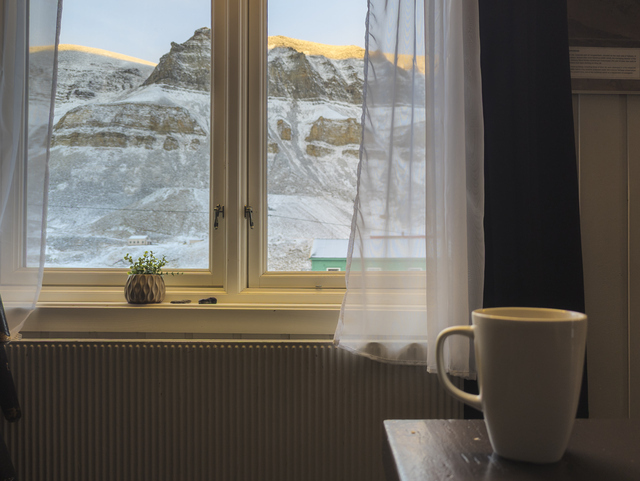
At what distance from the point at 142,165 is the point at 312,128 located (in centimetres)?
60

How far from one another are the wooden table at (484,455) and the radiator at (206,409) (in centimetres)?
83

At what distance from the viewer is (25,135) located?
4.65 ft

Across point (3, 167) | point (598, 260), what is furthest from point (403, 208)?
point (3, 167)

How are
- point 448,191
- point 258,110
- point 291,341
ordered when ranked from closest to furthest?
point 448,191 → point 291,341 → point 258,110

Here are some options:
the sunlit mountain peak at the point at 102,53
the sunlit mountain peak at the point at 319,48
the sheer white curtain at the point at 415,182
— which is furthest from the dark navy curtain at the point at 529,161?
the sunlit mountain peak at the point at 102,53

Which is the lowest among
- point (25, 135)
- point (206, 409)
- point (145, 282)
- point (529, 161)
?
point (206, 409)

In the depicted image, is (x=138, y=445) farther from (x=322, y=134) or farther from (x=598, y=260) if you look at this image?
(x=598, y=260)

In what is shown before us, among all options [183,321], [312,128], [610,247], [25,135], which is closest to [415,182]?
[312,128]

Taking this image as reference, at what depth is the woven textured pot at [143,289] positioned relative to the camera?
57.9 inches

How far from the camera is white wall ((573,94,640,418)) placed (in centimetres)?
139

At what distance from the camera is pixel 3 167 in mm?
1378

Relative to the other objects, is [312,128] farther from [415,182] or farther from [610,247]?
[610,247]

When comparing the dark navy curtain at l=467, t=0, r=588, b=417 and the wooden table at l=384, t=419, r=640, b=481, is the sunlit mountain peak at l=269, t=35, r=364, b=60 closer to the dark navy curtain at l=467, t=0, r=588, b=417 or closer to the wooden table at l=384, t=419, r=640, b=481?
the dark navy curtain at l=467, t=0, r=588, b=417

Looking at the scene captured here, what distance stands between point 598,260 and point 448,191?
531mm
